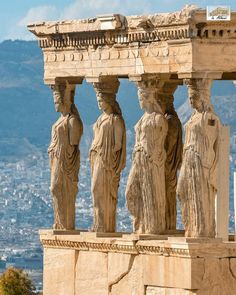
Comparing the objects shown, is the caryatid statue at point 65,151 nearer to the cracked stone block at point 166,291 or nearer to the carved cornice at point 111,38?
the carved cornice at point 111,38

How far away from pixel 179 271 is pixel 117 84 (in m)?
3.87

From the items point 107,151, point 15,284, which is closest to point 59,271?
point 107,151

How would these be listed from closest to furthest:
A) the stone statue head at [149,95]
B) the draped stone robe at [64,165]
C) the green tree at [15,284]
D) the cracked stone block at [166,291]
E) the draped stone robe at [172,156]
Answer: the cracked stone block at [166,291]
the stone statue head at [149,95]
the draped stone robe at [172,156]
the draped stone robe at [64,165]
the green tree at [15,284]

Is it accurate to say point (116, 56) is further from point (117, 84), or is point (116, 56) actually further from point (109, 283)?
point (109, 283)

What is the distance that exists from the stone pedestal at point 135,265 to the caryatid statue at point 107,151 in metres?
0.63

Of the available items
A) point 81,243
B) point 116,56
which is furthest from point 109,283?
point 116,56

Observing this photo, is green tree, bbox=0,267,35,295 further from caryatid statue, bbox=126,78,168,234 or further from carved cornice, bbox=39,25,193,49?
caryatid statue, bbox=126,78,168,234

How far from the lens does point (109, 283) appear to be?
44.3 m

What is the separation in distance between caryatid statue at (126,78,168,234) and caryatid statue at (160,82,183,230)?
1.13m

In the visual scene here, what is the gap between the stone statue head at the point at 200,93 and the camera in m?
41.6

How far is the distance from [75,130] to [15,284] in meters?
34.8

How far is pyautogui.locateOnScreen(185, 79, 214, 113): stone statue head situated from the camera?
4162 cm

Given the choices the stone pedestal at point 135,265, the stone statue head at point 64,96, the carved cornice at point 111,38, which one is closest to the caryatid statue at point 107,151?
the stone pedestal at point 135,265

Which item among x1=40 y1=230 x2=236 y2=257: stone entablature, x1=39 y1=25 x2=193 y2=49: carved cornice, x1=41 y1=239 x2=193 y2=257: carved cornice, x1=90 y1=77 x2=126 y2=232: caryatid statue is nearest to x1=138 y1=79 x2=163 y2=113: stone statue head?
x1=39 y1=25 x2=193 y2=49: carved cornice
